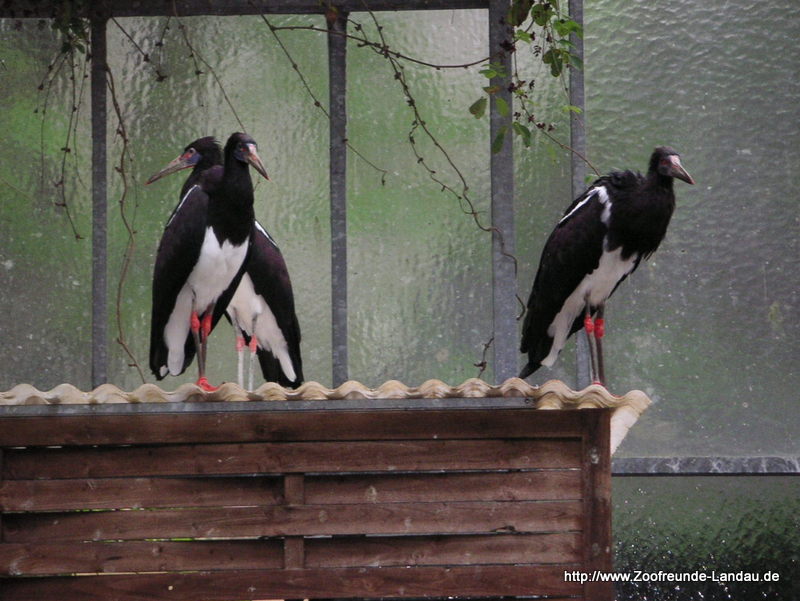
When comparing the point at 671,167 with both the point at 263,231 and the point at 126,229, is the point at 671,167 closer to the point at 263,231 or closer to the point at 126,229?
the point at 263,231

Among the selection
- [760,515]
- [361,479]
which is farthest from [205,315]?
[760,515]

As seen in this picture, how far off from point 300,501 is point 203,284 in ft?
5.10

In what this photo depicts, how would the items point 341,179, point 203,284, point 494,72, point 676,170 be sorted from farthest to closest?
1. point 341,179
2. point 203,284
3. point 676,170
4. point 494,72

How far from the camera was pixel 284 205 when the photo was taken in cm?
544

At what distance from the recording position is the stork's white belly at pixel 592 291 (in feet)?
16.1

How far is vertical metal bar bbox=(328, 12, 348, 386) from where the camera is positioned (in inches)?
202

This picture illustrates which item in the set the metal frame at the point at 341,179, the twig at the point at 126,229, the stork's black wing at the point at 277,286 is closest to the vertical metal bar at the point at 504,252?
the metal frame at the point at 341,179

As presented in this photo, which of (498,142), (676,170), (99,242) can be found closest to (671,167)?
(676,170)

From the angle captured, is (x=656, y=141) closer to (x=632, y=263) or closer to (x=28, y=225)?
(x=632, y=263)

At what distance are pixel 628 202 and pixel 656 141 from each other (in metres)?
0.83

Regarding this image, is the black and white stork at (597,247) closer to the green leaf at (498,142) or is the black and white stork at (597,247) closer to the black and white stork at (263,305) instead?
the green leaf at (498,142)

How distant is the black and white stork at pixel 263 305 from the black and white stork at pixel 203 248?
3 cm

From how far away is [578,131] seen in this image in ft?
17.6

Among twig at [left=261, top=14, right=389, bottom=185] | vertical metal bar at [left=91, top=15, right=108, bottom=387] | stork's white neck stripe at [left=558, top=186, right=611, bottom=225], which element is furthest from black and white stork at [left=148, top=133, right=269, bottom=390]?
stork's white neck stripe at [left=558, top=186, right=611, bottom=225]
